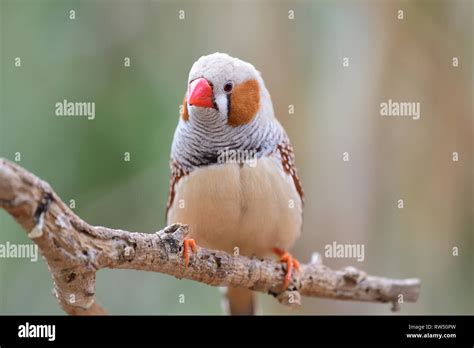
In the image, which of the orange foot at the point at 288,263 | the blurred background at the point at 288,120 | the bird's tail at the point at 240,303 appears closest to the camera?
the orange foot at the point at 288,263

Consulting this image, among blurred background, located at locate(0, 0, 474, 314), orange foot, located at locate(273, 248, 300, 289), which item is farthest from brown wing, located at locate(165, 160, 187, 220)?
blurred background, located at locate(0, 0, 474, 314)

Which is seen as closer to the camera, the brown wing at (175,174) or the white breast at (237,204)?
the white breast at (237,204)

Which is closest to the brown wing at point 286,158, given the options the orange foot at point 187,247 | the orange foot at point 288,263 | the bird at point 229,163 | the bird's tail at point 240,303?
the bird at point 229,163

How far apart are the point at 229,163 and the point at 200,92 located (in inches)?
14.0

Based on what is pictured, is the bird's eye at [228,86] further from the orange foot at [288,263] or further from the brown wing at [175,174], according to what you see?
the orange foot at [288,263]

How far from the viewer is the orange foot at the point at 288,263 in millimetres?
2984

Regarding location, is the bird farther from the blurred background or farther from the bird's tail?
the blurred background

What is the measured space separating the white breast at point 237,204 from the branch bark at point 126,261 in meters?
0.13

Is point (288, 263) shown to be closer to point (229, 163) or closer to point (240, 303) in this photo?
point (240, 303)

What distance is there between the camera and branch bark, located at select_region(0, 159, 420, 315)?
1705 millimetres

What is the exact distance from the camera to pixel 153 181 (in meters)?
3.90

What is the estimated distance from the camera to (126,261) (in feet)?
7.09

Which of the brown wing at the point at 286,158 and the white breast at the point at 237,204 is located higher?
the brown wing at the point at 286,158
